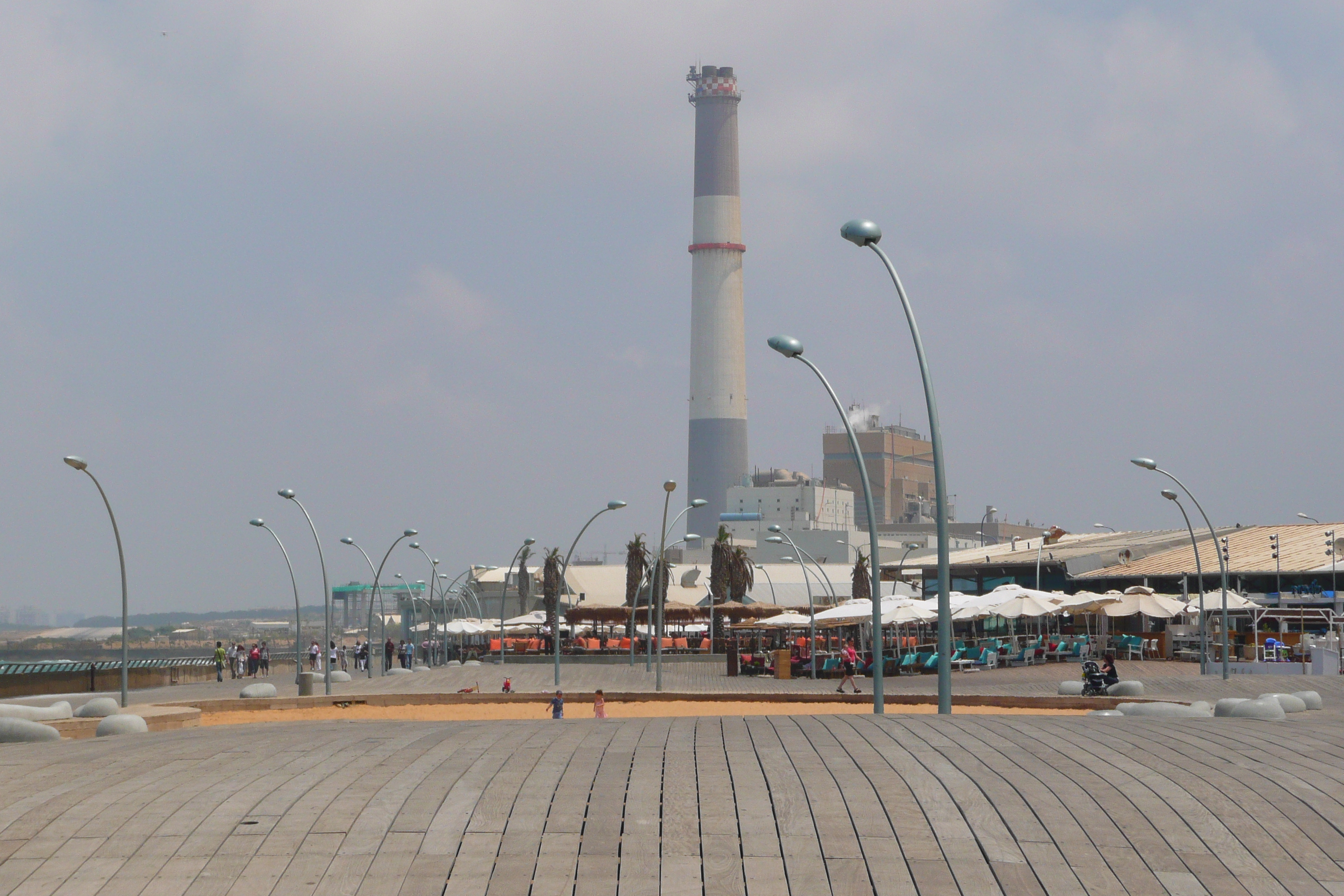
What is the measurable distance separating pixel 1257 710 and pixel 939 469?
15.5 ft

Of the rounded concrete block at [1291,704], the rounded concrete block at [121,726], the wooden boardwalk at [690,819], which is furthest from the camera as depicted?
the rounded concrete block at [1291,704]

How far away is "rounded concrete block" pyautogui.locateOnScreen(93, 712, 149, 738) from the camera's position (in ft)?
54.0

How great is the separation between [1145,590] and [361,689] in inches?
990

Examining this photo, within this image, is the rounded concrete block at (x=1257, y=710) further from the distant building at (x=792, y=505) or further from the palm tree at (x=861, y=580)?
the distant building at (x=792, y=505)

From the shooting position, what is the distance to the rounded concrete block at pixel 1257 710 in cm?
1585

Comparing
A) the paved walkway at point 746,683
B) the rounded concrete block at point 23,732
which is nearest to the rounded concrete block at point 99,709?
the rounded concrete block at point 23,732

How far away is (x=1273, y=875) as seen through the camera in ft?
29.1

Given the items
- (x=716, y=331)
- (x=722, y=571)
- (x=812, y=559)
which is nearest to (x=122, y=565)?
(x=722, y=571)

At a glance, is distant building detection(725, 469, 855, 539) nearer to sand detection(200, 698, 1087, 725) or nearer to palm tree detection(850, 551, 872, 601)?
palm tree detection(850, 551, 872, 601)

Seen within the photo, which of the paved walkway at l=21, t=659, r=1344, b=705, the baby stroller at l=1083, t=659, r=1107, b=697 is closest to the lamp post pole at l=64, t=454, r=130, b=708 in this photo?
the paved walkway at l=21, t=659, r=1344, b=705

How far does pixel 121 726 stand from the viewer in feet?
54.3

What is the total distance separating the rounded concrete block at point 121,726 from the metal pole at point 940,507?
9772 mm

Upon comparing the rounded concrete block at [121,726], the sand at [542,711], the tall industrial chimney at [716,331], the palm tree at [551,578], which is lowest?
the sand at [542,711]

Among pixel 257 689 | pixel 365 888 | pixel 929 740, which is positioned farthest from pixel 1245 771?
pixel 257 689
